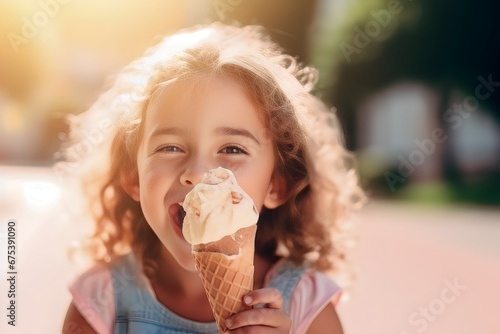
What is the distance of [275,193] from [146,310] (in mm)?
381

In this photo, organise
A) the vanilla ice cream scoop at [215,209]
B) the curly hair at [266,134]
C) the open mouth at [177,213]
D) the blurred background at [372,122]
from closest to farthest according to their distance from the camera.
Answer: the vanilla ice cream scoop at [215,209]
the open mouth at [177,213]
the curly hair at [266,134]
the blurred background at [372,122]

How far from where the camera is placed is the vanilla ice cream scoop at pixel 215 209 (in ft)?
3.45

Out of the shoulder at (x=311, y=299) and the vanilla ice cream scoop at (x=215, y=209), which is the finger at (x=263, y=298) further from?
the shoulder at (x=311, y=299)

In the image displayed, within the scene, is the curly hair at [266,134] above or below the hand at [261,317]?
above

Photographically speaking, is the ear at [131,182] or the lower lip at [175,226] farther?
the ear at [131,182]

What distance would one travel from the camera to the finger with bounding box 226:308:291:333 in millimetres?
1062

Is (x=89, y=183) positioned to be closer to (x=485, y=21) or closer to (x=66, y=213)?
(x=66, y=213)

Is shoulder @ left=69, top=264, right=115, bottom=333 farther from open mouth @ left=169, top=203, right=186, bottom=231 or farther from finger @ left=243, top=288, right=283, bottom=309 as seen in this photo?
finger @ left=243, top=288, right=283, bottom=309

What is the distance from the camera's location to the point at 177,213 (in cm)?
122

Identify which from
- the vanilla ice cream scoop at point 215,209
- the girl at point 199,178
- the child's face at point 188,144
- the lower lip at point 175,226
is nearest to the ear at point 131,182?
the girl at point 199,178

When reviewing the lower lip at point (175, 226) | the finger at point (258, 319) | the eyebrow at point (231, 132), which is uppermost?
the eyebrow at point (231, 132)

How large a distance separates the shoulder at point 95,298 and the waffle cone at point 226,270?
0.35m

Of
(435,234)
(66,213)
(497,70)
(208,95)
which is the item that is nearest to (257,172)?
(208,95)

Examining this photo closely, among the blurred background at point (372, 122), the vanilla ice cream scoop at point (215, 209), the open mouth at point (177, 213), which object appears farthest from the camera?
the blurred background at point (372, 122)
